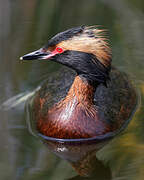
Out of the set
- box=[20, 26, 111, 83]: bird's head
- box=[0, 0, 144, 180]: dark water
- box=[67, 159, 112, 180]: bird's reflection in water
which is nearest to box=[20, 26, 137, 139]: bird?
box=[20, 26, 111, 83]: bird's head

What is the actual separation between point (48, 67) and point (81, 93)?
213cm

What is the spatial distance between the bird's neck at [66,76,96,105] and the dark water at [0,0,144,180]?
707 mm

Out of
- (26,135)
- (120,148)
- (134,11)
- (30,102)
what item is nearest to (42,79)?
(30,102)

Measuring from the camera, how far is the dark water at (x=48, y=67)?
5.40m

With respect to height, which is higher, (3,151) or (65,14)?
(65,14)

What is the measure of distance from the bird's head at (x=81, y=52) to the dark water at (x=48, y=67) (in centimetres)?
107

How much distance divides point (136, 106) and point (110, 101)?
0.71m

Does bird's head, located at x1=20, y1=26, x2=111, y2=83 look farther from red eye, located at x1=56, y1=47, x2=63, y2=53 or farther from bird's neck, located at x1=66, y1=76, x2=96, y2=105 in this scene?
bird's neck, located at x1=66, y1=76, x2=96, y2=105

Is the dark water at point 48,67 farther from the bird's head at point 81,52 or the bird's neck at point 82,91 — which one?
the bird's head at point 81,52

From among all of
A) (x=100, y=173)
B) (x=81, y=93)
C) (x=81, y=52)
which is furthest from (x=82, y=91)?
(x=100, y=173)

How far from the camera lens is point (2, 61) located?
8.16 m

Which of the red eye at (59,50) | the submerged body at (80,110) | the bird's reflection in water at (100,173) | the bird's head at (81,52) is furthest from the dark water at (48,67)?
the red eye at (59,50)

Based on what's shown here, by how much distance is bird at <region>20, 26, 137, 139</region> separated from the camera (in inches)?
219

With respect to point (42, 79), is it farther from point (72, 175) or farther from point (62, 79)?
point (72, 175)
